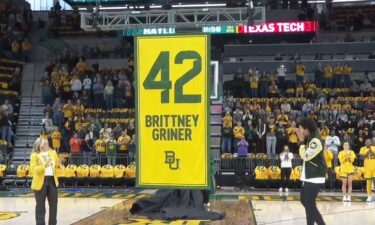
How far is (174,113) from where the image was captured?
983 cm

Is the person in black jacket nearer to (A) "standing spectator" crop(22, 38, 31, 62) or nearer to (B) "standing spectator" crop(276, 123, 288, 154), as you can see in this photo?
(B) "standing spectator" crop(276, 123, 288, 154)

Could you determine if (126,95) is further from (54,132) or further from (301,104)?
(301,104)

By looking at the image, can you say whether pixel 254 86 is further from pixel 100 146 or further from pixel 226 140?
pixel 100 146

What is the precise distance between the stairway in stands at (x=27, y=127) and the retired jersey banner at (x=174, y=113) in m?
15.3

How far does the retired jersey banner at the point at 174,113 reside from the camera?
385 inches

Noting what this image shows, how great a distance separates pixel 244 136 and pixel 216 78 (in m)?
13.2

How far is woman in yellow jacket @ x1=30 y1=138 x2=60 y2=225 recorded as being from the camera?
9.86m

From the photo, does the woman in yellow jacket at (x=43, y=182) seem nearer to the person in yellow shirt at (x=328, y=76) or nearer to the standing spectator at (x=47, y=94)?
the standing spectator at (x=47, y=94)

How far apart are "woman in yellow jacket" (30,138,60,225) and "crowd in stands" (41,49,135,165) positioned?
39.4 feet

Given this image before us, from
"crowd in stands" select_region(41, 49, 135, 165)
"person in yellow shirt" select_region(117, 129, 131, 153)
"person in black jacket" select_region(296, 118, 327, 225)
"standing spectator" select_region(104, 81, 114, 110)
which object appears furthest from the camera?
"standing spectator" select_region(104, 81, 114, 110)

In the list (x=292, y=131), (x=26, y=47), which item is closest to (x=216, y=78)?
(x=292, y=131)

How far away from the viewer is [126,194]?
717 inches

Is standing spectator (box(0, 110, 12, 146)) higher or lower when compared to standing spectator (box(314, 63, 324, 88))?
lower

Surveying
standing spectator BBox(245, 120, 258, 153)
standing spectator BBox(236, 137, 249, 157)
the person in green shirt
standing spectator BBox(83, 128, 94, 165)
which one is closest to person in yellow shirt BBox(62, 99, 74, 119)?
standing spectator BBox(83, 128, 94, 165)
